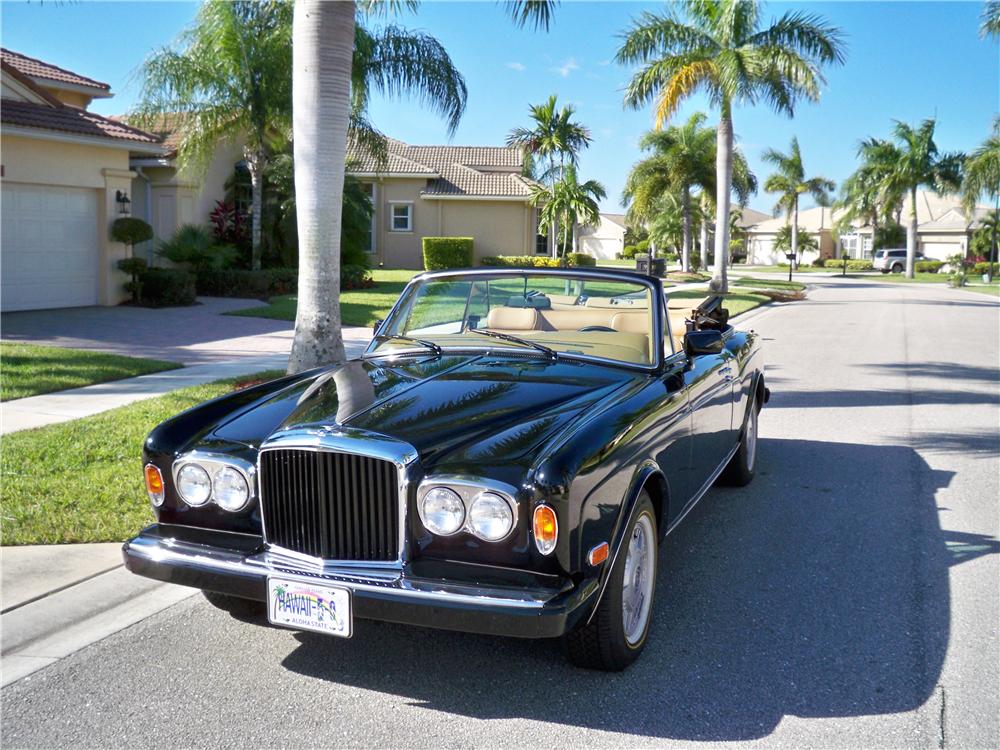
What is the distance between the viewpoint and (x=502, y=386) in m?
4.31

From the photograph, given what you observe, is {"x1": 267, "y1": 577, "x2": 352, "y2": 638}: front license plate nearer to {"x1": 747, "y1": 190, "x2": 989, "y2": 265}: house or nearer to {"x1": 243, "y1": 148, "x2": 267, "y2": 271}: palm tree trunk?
{"x1": 243, "y1": 148, "x2": 267, "y2": 271}: palm tree trunk

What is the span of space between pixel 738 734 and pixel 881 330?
17.3 metres

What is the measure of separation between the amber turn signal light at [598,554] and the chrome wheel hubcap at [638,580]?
251mm

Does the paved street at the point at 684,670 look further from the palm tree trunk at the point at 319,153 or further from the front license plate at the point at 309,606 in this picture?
the palm tree trunk at the point at 319,153

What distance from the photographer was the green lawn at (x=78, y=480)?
5.41 metres

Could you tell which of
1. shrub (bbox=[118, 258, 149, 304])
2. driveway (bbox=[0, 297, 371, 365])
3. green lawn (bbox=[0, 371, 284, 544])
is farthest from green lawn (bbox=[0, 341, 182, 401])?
shrub (bbox=[118, 258, 149, 304])

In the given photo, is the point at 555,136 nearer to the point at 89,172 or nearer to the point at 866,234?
the point at 89,172

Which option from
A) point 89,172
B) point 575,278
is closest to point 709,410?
point 575,278

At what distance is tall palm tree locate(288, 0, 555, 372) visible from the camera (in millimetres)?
8391

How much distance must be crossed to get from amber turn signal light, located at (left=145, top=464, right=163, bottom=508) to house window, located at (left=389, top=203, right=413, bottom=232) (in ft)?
113

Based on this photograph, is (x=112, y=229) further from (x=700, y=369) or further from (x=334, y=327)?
(x=700, y=369)

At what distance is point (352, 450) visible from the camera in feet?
11.3

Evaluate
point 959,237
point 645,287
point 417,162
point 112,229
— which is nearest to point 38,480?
point 645,287

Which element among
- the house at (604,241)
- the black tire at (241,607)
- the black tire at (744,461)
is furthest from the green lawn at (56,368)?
the house at (604,241)
